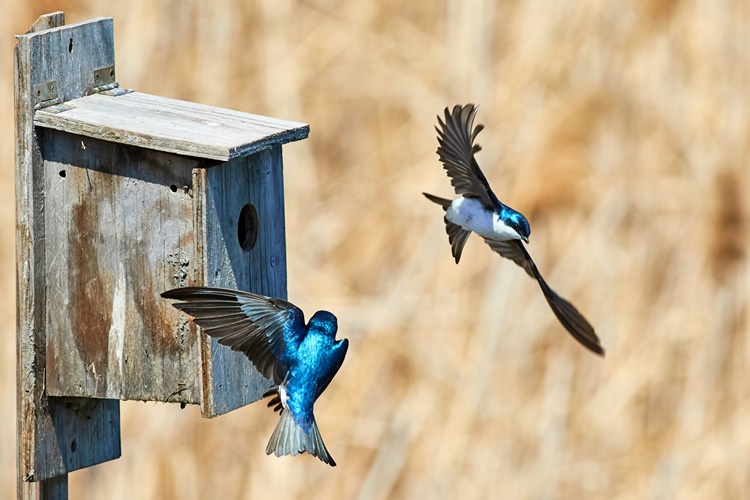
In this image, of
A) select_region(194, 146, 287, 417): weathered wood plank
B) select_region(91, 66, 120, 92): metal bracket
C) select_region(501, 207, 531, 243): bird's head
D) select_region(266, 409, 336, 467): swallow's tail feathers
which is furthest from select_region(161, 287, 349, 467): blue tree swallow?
select_region(91, 66, 120, 92): metal bracket

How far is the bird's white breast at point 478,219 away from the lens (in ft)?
12.1

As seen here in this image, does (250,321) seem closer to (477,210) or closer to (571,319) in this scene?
(477,210)

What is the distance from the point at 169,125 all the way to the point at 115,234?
0.95 feet

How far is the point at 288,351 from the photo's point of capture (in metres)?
3.34

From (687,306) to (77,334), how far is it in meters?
2.97

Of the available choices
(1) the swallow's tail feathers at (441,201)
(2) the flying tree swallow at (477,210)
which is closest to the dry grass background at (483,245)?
(1) the swallow's tail feathers at (441,201)

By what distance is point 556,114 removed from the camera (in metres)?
5.68

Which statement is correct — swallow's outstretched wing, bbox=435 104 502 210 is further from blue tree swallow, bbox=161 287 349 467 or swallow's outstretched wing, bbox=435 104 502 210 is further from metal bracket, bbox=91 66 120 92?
metal bracket, bbox=91 66 120 92

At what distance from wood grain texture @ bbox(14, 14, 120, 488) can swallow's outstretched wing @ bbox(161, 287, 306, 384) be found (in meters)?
0.49

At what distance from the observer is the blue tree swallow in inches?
123

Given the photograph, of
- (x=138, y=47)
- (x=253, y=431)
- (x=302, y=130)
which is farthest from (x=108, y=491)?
(x=302, y=130)

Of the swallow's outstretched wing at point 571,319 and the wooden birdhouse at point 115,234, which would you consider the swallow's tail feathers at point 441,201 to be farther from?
the wooden birdhouse at point 115,234

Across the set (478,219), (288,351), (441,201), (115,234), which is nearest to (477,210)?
(478,219)

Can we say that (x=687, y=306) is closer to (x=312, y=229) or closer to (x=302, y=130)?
(x=312, y=229)
